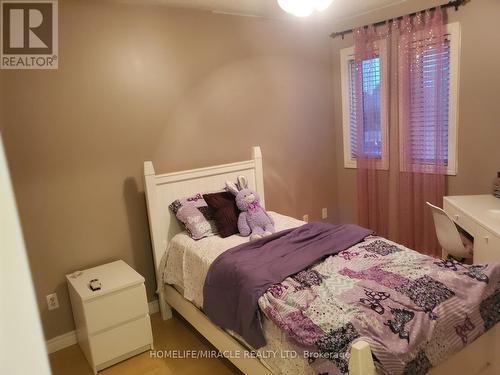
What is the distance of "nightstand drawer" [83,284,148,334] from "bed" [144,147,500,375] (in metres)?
0.31

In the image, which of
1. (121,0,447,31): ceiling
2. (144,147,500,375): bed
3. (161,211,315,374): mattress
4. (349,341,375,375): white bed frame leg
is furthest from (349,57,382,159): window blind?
(349,341,375,375): white bed frame leg

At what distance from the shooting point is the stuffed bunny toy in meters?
2.83

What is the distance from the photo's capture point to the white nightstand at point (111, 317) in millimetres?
2383

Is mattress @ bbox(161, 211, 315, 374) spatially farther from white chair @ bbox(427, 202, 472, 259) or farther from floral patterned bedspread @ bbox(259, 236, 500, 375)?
white chair @ bbox(427, 202, 472, 259)

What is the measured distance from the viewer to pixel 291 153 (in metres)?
3.95

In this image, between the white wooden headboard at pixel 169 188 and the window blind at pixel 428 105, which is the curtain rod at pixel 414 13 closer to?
the window blind at pixel 428 105

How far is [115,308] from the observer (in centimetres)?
244

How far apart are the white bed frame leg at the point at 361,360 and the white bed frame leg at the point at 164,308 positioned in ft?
6.40

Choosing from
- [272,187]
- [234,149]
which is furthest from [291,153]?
[234,149]

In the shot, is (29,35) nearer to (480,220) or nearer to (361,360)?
(361,360)

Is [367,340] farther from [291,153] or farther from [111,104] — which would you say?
[291,153]

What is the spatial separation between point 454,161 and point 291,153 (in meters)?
1.51

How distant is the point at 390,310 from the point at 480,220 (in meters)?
1.20

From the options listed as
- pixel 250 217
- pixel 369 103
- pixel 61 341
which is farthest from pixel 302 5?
pixel 61 341
